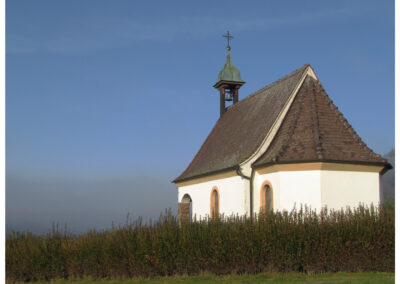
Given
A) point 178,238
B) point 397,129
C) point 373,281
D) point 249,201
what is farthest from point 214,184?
point 397,129

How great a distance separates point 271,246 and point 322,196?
15.6 feet

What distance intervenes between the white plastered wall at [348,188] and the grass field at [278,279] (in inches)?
181

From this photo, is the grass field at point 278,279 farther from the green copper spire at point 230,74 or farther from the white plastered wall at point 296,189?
the green copper spire at point 230,74

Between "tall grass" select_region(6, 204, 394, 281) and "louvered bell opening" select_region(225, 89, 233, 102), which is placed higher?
"louvered bell opening" select_region(225, 89, 233, 102)

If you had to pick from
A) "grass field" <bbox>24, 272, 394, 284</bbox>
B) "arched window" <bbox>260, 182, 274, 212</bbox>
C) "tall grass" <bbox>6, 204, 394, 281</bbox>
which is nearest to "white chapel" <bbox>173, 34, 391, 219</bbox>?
"arched window" <bbox>260, 182, 274, 212</bbox>

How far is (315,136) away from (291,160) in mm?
1590

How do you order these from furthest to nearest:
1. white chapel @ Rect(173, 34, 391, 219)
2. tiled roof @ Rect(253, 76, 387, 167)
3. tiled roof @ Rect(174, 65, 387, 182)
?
tiled roof @ Rect(174, 65, 387, 182), tiled roof @ Rect(253, 76, 387, 167), white chapel @ Rect(173, 34, 391, 219)

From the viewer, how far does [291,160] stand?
1905 cm

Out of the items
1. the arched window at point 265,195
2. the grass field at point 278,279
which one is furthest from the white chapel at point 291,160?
the grass field at point 278,279

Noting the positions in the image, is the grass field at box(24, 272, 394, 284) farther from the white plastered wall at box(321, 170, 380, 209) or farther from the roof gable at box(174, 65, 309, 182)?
the roof gable at box(174, 65, 309, 182)

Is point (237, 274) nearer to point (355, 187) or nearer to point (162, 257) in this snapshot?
point (162, 257)

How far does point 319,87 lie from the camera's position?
73.0ft

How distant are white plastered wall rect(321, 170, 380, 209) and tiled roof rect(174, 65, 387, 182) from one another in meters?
0.61

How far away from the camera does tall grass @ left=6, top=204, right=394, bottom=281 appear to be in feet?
47.5
